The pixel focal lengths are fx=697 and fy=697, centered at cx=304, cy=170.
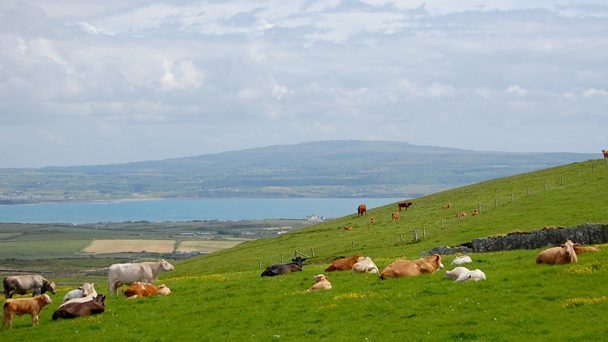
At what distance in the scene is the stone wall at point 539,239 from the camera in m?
32.9

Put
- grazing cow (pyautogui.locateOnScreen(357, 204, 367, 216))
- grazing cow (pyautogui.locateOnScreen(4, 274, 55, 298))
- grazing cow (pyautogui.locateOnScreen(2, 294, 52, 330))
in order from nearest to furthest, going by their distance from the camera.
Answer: grazing cow (pyautogui.locateOnScreen(2, 294, 52, 330)) < grazing cow (pyautogui.locateOnScreen(4, 274, 55, 298)) < grazing cow (pyautogui.locateOnScreen(357, 204, 367, 216))

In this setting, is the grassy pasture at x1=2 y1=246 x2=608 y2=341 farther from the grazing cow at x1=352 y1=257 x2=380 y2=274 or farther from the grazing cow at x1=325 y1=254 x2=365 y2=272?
the grazing cow at x1=325 y1=254 x2=365 y2=272

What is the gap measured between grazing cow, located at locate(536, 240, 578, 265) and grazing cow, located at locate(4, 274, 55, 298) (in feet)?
66.1

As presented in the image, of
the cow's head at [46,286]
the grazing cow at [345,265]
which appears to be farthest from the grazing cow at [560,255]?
the cow's head at [46,286]

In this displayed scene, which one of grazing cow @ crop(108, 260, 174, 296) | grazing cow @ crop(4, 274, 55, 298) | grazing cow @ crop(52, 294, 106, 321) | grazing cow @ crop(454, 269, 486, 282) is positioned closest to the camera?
grazing cow @ crop(454, 269, 486, 282)

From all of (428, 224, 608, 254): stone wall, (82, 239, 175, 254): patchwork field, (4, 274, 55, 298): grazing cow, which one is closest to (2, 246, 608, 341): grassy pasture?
(4, 274, 55, 298): grazing cow

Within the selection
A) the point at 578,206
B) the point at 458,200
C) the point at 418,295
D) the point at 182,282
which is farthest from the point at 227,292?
the point at 458,200

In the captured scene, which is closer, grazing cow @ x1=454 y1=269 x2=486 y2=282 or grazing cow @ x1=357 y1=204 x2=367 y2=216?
grazing cow @ x1=454 y1=269 x2=486 y2=282

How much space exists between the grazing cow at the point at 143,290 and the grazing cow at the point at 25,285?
5321mm

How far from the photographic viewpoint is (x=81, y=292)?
26.4 m

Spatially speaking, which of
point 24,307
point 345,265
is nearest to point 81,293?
point 24,307

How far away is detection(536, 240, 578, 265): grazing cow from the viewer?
22.3 metres

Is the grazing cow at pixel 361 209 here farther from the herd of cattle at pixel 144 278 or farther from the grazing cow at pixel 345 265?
the grazing cow at pixel 345 265

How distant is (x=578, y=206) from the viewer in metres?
48.7
